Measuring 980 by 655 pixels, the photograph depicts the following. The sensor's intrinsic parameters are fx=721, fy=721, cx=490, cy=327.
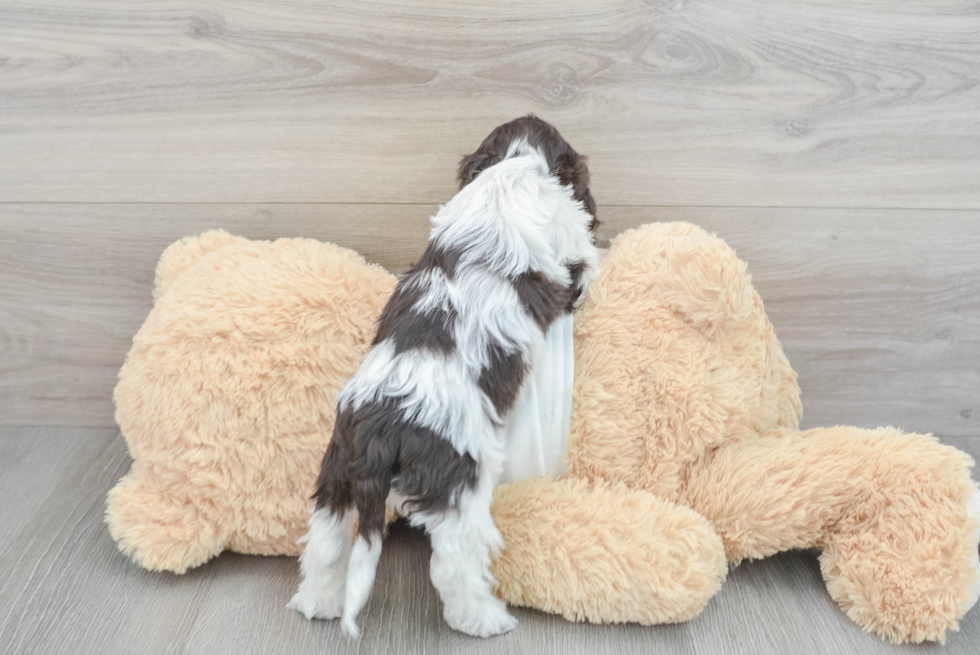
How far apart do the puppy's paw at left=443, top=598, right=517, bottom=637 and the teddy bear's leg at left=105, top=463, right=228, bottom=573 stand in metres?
0.34

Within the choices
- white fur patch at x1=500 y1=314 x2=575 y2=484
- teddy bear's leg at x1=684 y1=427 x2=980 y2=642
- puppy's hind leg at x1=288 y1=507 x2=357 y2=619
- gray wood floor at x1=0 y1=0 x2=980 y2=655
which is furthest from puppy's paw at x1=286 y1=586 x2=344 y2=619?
teddy bear's leg at x1=684 y1=427 x2=980 y2=642

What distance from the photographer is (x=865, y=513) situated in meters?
0.89

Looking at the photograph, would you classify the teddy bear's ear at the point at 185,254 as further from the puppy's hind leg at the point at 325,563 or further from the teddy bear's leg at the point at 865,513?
the teddy bear's leg at the point at 865,513

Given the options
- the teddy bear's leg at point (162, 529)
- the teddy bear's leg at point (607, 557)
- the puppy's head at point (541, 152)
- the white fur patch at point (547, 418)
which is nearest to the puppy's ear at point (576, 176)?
the puppy's head at point (541, 152)

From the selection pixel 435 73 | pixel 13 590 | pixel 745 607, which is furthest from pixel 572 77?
pixel 13 590

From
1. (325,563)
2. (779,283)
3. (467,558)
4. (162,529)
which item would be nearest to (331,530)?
(325,563)

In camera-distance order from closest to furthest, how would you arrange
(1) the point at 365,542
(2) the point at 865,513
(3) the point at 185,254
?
(1) the point at 365,542
(2) the point at 865,513
(3) the point at 185,254

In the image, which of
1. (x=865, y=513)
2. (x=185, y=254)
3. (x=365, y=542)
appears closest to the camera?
(x=365, y=542)

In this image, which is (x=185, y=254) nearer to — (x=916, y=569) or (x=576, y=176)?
(x=576, y=176)

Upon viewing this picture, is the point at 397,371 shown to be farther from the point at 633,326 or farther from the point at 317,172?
the point at 317,172

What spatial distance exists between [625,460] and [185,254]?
2.38ft

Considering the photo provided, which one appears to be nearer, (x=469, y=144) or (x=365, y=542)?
(x=365, y=542)

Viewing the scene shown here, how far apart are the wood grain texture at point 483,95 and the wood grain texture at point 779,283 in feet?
0.12

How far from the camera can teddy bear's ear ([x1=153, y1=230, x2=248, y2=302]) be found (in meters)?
1.10
